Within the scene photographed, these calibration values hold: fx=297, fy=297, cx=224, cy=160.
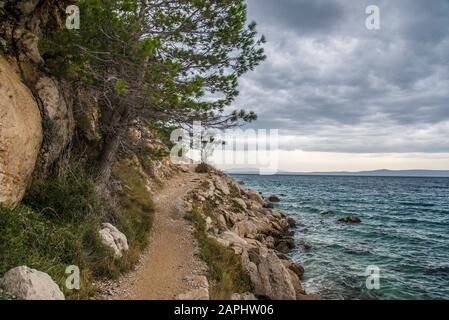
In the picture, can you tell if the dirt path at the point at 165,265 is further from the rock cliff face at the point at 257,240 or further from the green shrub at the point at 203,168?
the green shrub at the point at 203,168

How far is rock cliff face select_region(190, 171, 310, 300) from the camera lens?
438 inches

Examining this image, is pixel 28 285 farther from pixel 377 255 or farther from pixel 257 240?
pixel 377 255

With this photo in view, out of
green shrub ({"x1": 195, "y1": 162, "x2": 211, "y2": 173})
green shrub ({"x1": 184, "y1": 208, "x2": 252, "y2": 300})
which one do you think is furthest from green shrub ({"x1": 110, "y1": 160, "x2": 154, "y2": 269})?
green shrub ({"x1": 195, "y1": 162, "x2": 211, "y2": 173})

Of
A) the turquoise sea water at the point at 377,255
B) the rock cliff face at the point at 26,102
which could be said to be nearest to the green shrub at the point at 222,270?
the turquoise sea water at the point at 377,255

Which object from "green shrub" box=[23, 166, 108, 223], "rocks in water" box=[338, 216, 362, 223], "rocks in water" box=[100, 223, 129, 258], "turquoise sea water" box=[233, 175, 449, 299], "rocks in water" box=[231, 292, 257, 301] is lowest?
"turquoise sea water" box=[233, 175, 449, 299]

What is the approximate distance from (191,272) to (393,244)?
712 inches

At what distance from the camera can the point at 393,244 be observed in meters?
21.8

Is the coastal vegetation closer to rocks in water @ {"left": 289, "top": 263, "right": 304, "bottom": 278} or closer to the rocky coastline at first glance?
the rocky coastline

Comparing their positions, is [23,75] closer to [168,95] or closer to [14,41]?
[14,41]

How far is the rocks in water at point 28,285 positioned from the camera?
5734mm

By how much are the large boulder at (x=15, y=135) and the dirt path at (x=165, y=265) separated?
3.80 m

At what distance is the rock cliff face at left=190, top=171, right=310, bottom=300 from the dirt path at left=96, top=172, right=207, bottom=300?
62.0 inches

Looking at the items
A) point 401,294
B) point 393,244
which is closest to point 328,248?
point 393,244

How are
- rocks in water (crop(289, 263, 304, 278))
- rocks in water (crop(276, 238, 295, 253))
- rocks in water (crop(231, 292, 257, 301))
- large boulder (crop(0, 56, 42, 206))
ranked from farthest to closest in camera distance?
1. rocks in water (crop(276, 238, 295, 253))
2. rocks in water (crop(289, 263, 304, 278))
3. rocks in water (crop(231, 292, 257, 301))
4. large boulder (crop(0, 56, 42, 206))
